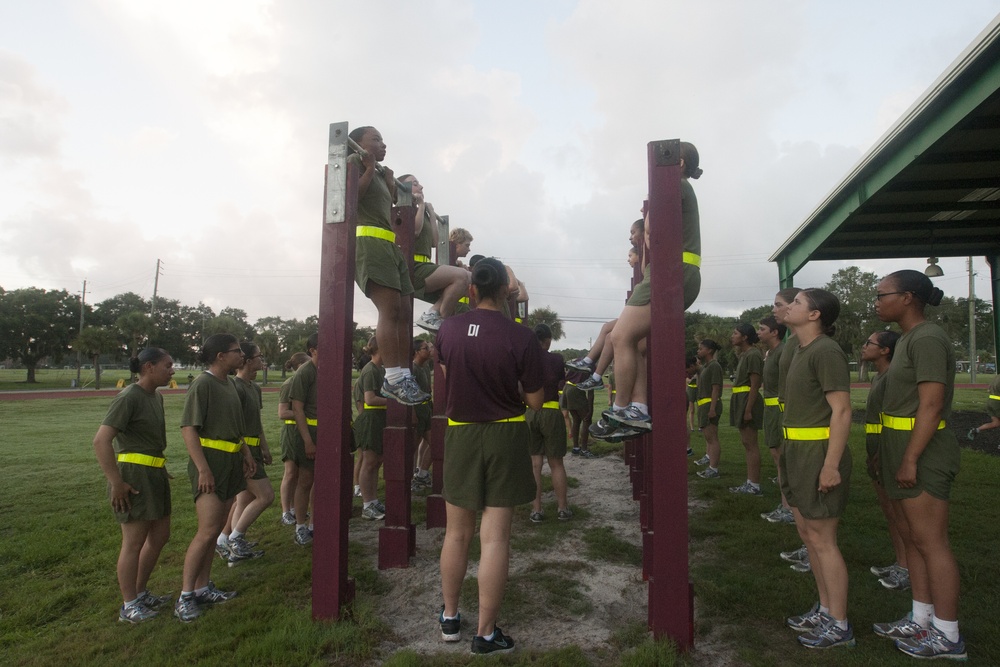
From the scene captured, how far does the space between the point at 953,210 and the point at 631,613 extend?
11.0m

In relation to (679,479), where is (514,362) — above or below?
above

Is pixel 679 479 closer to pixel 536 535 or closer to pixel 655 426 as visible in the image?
pixel 655 426

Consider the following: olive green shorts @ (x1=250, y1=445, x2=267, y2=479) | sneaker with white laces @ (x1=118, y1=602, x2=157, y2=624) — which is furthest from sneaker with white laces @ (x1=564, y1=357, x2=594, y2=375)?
sneaker with white laces @ (x1=118, y1=602, x2=157, y2=624)

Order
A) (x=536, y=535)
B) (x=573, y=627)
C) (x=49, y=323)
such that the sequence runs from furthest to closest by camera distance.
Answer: (x=49, y=323), (x=536, y=535), (x=573, y=627)

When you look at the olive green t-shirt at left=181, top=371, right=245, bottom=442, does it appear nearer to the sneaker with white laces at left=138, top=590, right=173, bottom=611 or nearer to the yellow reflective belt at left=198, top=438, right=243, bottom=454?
the yellow reflective belt at left=198, top=438, right=243, bottom=454

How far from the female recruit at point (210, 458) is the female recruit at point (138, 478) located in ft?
0.74

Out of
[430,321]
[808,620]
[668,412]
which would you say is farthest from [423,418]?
[808,620]

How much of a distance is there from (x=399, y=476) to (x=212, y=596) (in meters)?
1.66

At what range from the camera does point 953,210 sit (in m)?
10.6

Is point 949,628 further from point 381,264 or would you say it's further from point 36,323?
point 36,323

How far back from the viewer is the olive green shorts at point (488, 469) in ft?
10.9

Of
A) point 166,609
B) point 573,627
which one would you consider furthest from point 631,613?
point 166,609

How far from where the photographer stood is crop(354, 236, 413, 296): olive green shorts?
176 inches

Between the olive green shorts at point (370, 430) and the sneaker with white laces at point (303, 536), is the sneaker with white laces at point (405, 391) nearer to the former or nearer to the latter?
the sneaker with white laces at point (303, 536)
